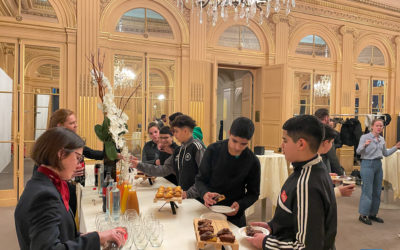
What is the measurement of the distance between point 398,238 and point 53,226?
169 inches

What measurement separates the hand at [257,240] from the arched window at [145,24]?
16.9 ft

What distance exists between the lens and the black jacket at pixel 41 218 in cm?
102

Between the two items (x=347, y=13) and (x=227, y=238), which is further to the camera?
(x=347, y=13)

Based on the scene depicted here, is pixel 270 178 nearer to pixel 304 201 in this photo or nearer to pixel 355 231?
pixel 355 231

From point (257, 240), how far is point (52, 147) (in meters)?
1.01

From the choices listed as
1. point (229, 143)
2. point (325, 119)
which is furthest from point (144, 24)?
point (229, 143)

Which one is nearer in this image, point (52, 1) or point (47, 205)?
point (47, 205)

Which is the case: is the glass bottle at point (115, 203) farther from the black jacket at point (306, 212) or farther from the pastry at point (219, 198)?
the black jacket at point (306, 212)

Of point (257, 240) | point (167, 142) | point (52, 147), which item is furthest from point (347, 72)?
point (52, 147)

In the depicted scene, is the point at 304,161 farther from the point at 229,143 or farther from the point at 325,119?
the point at 325,119

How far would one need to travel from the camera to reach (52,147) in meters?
1.14

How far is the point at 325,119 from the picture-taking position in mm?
3680

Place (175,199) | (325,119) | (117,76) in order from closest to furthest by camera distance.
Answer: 1. (175,199)
2. (325,119)
3. (117,76)

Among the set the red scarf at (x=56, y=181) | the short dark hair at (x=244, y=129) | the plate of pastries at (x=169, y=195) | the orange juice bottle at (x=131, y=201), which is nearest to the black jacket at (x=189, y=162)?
the plate of pastries at (x=169, y=195)
